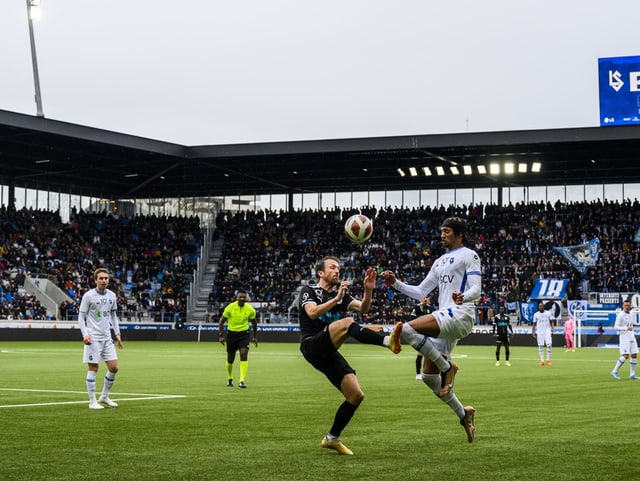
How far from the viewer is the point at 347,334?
10750 mm

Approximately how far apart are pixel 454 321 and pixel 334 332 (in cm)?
142

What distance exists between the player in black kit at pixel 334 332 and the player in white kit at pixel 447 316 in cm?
47

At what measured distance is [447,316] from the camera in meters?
11.2

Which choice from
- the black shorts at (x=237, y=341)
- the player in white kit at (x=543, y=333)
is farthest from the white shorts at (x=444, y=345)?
the player in white kit at (x=543, y=333)

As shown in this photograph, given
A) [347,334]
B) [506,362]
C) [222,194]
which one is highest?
[222,194]

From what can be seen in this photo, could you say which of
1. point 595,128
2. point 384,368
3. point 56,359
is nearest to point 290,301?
point 595,128

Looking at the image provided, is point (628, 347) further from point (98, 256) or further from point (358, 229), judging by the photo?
point (98, 256)

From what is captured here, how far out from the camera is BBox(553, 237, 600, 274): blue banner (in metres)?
59.2

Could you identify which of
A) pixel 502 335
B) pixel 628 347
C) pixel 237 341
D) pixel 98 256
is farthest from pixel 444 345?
pixel 98 256

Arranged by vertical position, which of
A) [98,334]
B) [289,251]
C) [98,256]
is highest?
[289,251]

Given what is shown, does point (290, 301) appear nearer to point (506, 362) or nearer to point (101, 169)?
point (101, 169)

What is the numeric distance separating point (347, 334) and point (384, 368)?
20198mm

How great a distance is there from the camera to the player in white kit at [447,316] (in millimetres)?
10992

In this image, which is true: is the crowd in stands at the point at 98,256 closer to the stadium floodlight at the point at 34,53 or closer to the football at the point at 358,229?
the stadium floodlight at the point at 34,53
